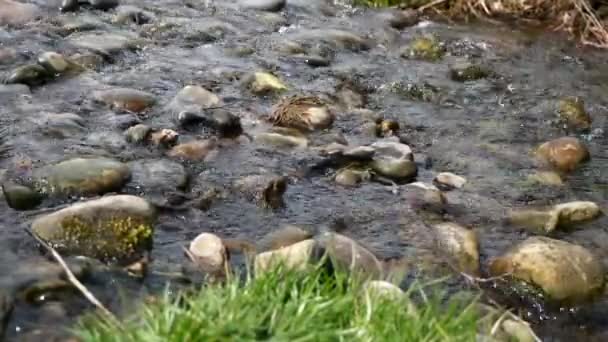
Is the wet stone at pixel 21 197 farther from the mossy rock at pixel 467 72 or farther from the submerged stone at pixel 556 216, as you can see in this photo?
the mossy rock at pixel 467 72

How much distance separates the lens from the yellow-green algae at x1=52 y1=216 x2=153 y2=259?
3.11 metres

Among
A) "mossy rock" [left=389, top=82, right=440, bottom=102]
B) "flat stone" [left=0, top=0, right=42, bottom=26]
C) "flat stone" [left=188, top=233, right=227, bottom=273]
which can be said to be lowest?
"flat stone" [left=0, top=0, right=42, bottom=26]

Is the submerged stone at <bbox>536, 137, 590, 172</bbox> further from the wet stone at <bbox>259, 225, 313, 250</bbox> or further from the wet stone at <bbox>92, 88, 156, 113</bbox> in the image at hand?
the wet stone at <bbox>92, 88, 156, 113</bbox>

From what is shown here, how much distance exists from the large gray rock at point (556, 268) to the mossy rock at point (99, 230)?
4.61 feet

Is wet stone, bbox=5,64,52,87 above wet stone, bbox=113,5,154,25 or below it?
above

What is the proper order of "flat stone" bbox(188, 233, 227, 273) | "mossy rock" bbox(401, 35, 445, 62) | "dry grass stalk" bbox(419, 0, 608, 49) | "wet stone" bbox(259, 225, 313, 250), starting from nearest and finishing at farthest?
"flat stone" bbox(188, 233, 227, 273) < "wet stone" bbox(259, 225, 313, 250) < "mossy rock" bbox(401, 35, 445, 62) < "dry grass stalk" bbox(419, 0, 608, 49)

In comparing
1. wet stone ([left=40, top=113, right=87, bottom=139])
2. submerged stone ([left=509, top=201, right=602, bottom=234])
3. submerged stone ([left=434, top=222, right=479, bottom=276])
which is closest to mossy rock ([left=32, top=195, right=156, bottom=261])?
wet stone ([left=40, top=113, right=87, bottom=139])

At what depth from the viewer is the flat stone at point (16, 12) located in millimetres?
5805

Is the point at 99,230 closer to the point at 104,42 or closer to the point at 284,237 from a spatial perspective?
the point at 284,237

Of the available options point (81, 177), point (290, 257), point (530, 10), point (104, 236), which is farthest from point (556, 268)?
point (530, 10)

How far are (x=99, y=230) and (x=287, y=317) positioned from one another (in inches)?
45.6

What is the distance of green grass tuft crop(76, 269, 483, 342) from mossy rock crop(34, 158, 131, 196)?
1.10m

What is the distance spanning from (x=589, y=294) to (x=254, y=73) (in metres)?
2.69

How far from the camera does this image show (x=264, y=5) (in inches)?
273
